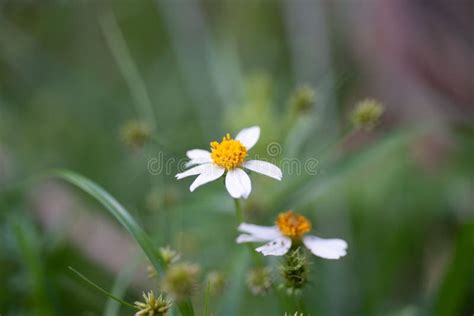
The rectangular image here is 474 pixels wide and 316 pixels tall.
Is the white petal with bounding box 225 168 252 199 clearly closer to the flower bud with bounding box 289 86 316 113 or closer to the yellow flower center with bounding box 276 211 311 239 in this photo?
the yellow flower center with bounding box 276 211 311 239

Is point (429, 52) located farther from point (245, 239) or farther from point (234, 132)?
point (245, 239)

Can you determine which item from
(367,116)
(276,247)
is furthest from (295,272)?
(367,116)

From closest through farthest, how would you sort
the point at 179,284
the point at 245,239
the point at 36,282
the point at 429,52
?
the point at 179,284
the point at 245,239
the point at 36,282
the point at 429,52

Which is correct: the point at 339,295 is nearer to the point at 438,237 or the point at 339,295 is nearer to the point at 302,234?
the point at 438,237

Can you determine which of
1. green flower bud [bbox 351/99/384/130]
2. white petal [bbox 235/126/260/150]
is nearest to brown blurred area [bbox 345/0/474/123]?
green flower bud [bbox 351/99/384/130]

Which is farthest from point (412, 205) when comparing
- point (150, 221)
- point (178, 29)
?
point (178, 29)

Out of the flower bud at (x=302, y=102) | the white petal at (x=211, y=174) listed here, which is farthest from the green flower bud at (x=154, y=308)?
the flower bud at (x=302, y=102)
